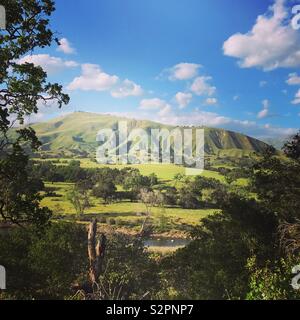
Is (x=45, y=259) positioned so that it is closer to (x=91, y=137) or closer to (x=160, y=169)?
(x=91, y=137)

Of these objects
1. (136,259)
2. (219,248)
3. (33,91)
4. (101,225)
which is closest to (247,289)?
(219,248)

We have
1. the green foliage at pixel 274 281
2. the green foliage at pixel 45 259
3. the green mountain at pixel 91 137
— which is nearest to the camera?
the green foliage at pixel 274 281

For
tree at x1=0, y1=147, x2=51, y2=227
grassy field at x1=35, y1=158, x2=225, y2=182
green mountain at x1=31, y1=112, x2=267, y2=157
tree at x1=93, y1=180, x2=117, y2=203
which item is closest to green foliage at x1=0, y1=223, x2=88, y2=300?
tree at x1=93, y1=180, x2=117, y2=203

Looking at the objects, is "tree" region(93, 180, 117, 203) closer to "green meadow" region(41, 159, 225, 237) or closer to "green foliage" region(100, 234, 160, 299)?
"green meadow" region(41, 159, 225, 237)

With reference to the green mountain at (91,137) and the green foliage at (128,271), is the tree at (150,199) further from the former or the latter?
the green mountain at (91,137)

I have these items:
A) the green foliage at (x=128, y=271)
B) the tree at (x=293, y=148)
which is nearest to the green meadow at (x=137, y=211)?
the green foliage at (x=128, y=271)

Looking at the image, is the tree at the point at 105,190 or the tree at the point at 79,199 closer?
the tree at the point at 79,199
